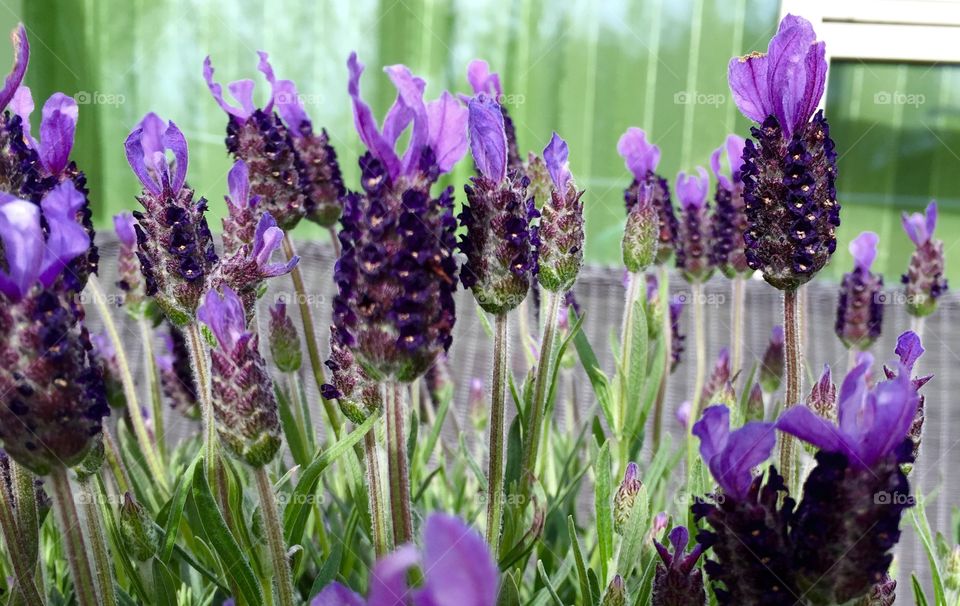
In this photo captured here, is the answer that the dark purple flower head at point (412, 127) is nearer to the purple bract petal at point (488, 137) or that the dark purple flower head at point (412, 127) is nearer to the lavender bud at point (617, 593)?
the purple bract petal at point (488, 137)

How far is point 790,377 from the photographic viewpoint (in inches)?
31.0

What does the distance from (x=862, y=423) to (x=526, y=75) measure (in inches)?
155

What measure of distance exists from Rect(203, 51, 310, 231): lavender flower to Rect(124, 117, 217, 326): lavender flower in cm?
20

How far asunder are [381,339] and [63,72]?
431 centimetres

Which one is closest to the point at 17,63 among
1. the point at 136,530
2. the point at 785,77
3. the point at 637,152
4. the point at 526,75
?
the point at 136,530

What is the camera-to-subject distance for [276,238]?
2.66ft

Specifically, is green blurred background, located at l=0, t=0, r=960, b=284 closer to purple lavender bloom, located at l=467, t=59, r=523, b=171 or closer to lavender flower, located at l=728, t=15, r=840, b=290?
purple lavender bloom, located at l=467, t=59, r=523, b=171

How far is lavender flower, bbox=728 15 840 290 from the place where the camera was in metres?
0.75

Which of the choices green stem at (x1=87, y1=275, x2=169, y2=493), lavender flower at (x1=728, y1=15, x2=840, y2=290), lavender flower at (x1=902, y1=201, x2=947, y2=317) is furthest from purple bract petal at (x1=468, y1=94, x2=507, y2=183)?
lavender flower at (x1=902, y1=201, x2=947, y2=317)

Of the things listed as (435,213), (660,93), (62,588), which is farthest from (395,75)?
(660,93)

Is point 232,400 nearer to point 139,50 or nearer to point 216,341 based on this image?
point 216,341

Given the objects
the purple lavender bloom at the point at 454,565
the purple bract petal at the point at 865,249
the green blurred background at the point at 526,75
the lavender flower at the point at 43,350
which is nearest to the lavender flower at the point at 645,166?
the purple bract petal at the point at 865,249

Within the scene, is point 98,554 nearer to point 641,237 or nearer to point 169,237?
point 169,237

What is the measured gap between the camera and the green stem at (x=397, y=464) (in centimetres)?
64
